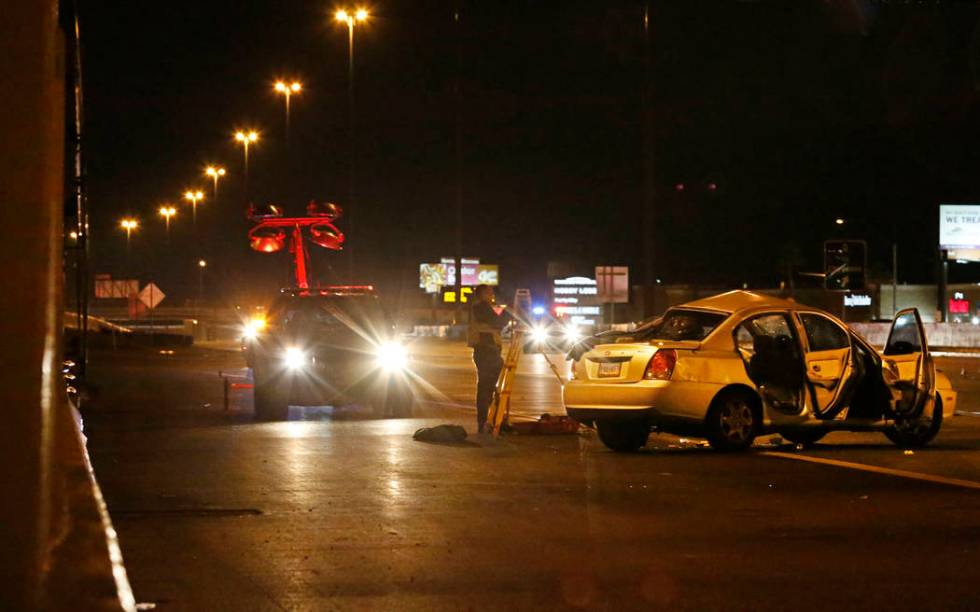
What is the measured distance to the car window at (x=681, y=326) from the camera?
1421 centimetres

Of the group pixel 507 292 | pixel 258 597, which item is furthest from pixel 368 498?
pixel 507 292

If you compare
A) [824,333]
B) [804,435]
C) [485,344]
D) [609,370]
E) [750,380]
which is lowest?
[804,435]

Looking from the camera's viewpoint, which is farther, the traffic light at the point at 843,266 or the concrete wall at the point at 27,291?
the traffic light at the point at 843,266

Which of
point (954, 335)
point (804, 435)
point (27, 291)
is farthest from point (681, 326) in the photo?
point (954, 335)

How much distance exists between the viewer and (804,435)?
14969mm

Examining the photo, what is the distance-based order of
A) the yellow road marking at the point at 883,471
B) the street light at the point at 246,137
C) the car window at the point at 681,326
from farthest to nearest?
the street light at the point at 246,137, the car window at the point at 681,326, the yellow road marking at the point at 883,471

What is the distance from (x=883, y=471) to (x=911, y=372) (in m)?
2.30

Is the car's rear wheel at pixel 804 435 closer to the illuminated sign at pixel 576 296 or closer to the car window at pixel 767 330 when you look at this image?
the car window at pixel 767 330

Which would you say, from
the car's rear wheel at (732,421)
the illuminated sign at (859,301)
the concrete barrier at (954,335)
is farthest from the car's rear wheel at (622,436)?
the illuminated sign at (859,301)

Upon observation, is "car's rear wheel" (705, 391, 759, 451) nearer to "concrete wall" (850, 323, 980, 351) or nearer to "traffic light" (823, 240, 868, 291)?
"traffic light" (823, 240, 868, 291)

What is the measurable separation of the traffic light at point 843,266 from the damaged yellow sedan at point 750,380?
1311cm

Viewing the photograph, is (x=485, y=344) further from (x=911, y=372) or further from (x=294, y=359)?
(x=911, y=372)

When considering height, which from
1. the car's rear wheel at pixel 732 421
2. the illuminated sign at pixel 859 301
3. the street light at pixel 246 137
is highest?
the street light at pixel 246 137

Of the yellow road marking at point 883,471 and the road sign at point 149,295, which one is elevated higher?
the road sign at point 149,295
